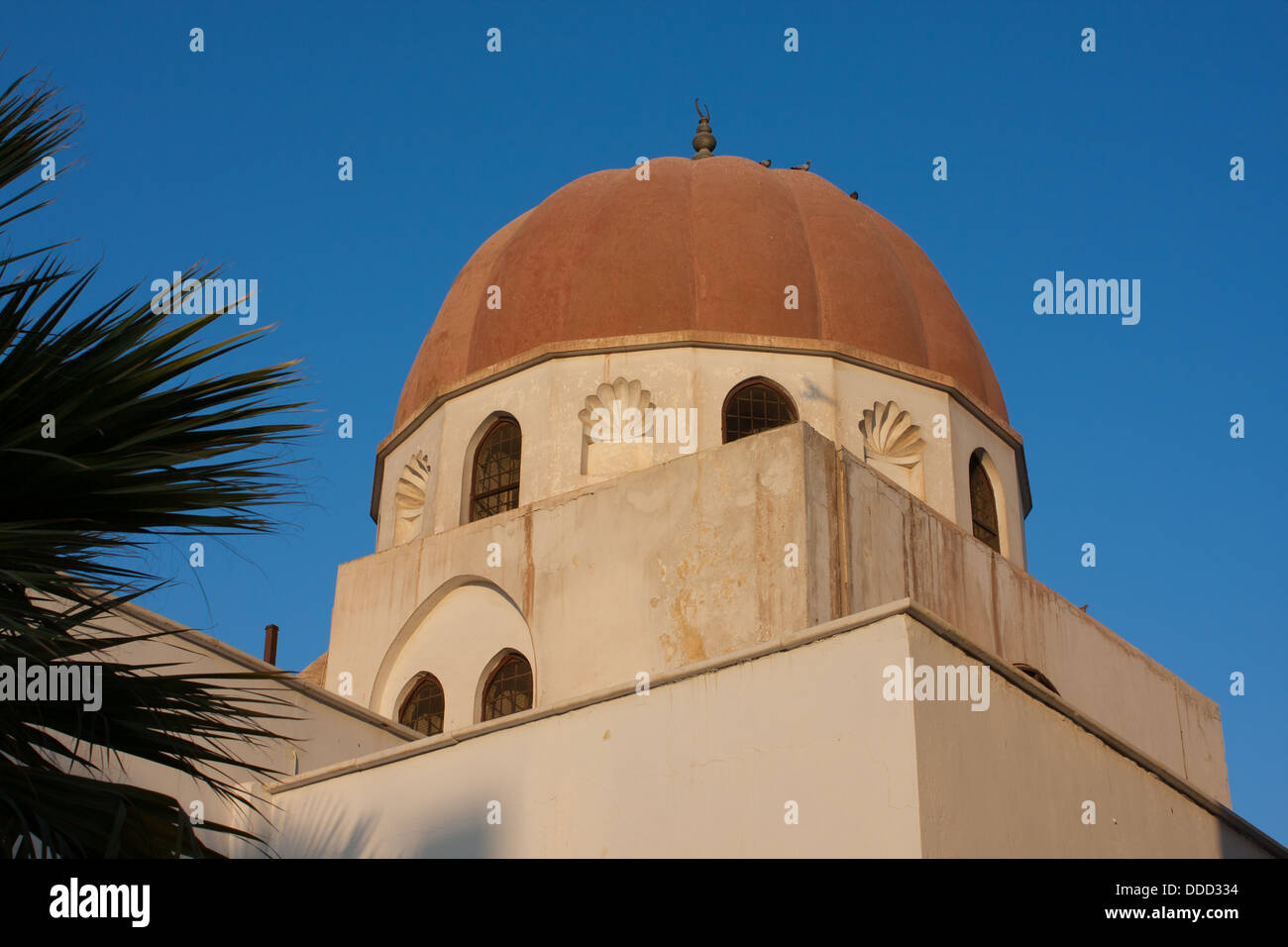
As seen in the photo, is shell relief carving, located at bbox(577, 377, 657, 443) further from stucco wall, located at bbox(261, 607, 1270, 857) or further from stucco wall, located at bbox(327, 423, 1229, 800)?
stucco wall, located at bbox(261, 607, 1270, 857)

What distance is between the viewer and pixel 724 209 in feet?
47.8

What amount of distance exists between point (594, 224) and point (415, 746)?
22.0ft

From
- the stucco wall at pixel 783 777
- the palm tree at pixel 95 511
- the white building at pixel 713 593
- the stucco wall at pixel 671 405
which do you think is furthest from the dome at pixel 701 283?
the palm tree at pixel 95 511

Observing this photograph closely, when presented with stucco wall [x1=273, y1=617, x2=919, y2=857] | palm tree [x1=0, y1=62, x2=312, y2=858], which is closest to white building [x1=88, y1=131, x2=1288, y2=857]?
stucco wall [x1=273, y1=617, x2=919, y2=857]

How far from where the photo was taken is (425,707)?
1348cm

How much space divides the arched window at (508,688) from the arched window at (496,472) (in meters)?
1.52

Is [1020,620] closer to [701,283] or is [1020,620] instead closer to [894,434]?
[894,434]

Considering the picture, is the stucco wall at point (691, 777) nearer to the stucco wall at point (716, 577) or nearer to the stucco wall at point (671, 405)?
the stucco wall at point (716, 577)

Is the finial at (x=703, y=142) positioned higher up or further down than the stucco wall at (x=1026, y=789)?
higher up

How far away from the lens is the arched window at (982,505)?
1427 centimetres

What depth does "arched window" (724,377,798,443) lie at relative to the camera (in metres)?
13.1
